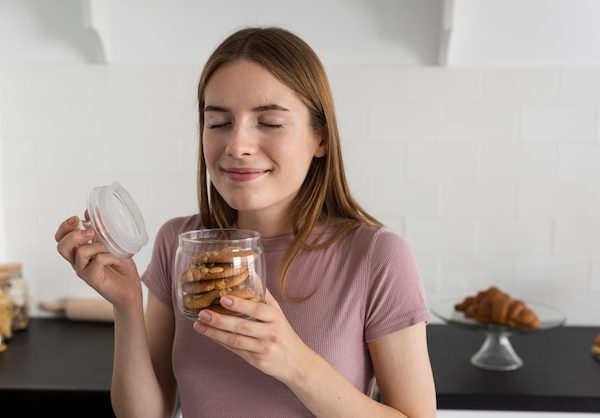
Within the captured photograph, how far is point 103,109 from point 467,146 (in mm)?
983

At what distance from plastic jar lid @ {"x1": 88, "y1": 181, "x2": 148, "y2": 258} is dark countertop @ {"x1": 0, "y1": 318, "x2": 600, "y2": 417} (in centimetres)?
57

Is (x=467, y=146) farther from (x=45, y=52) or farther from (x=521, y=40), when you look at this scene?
(x=45, y=52)

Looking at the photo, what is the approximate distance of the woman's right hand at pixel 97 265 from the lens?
813 mm

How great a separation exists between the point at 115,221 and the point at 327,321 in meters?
0.34

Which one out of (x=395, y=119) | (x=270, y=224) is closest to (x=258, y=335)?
(x=270, y=224)

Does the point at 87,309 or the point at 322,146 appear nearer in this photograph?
the point at 322,146

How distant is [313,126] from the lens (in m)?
0.90

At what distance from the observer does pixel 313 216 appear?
0.95 meters

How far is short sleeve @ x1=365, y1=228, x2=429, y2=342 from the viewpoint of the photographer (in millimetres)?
854

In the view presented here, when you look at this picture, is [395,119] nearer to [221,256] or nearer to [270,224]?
[270,224]

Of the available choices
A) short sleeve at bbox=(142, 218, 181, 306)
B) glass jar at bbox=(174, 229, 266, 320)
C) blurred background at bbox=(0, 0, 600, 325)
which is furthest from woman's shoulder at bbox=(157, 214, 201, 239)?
blurred background at bbox=(0, 0, 600, 325)

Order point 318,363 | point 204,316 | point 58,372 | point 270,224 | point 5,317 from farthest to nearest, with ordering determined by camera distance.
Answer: point 5,317
point 58,372
point 270,224
point 318,363
point 204,316

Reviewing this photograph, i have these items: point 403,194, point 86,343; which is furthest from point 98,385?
point 403,194

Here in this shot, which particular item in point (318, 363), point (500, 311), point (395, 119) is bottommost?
point (500, 311)
